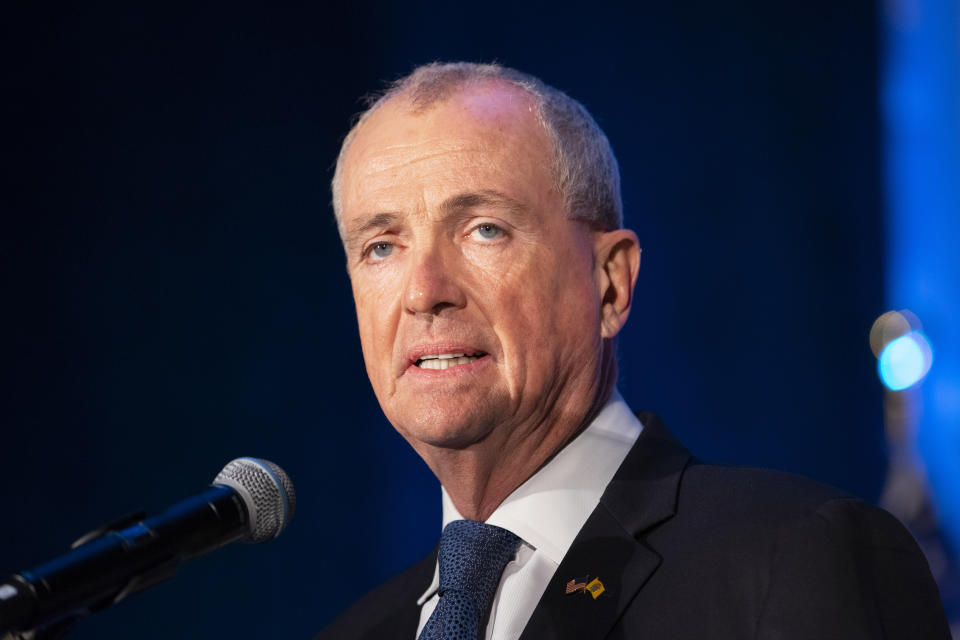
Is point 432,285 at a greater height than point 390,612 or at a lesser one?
greater

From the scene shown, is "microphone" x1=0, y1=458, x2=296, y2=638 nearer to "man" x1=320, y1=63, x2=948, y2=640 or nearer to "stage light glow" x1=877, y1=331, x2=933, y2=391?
"man" x1=320, y1=63, x2=948, y2=640

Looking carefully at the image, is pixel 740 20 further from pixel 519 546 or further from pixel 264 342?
pixel 519 546

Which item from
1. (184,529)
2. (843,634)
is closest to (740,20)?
(843,634)

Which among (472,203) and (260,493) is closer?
(260,493)

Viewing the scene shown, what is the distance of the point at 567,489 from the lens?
70.1 inches

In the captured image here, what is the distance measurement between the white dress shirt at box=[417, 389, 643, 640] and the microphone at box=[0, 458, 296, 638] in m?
0.47

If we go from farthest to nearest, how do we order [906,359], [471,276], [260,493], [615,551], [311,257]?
[906,359], [311,257], [471,276], [615,551], [260,493]

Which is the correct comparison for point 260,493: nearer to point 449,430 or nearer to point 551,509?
point 449,430

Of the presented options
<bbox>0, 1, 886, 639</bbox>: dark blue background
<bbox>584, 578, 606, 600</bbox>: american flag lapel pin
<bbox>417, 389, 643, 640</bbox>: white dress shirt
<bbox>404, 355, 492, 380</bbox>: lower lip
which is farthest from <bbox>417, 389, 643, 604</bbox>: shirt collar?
<bbox>0, 1, 886, 639</bbox>: dark blue background

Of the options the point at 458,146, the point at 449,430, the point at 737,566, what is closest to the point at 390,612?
the point at 449,430

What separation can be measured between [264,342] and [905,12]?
2.49 metres

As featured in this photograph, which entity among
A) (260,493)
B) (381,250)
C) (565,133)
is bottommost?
(260,493)

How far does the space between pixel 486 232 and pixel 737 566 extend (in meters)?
0.69

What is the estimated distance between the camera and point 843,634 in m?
1.36
